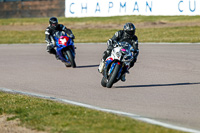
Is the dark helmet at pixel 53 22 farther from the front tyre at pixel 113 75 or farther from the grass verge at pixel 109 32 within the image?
the grass verge at pixel 109 32

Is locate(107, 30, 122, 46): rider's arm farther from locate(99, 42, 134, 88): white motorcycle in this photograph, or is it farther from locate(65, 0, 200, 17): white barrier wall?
locate(65, 0, 200, 17): white barrier wall

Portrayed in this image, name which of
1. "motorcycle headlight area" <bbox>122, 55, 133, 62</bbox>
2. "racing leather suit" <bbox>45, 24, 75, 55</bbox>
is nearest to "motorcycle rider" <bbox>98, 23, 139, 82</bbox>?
"motorcycle headlight area" <bbox>122, 55, 133, 62</bbox>

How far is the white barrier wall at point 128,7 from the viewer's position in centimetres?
2930

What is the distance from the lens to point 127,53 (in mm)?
10484

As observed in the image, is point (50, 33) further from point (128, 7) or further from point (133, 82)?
point (128, 7)

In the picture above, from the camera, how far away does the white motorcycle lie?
410 inches

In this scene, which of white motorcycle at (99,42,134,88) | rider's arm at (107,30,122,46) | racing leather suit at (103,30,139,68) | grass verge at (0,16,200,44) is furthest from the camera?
grass verge at (0,16,200,44)

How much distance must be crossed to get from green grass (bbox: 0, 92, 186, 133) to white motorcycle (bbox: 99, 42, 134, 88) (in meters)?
1.88

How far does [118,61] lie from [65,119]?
10.8 ft

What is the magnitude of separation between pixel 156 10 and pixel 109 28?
3.04m

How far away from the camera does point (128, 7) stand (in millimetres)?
31781

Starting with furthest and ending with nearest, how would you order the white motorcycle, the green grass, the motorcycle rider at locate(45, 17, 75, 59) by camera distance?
the motorcycle rider at locate(45, 17, 75, 59) → the white motorcycle → the green grass

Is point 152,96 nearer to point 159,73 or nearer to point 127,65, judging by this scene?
point 127,65

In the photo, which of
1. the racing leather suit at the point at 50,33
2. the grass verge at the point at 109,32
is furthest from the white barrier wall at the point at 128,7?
the racing leather suit at the point at 50,33
